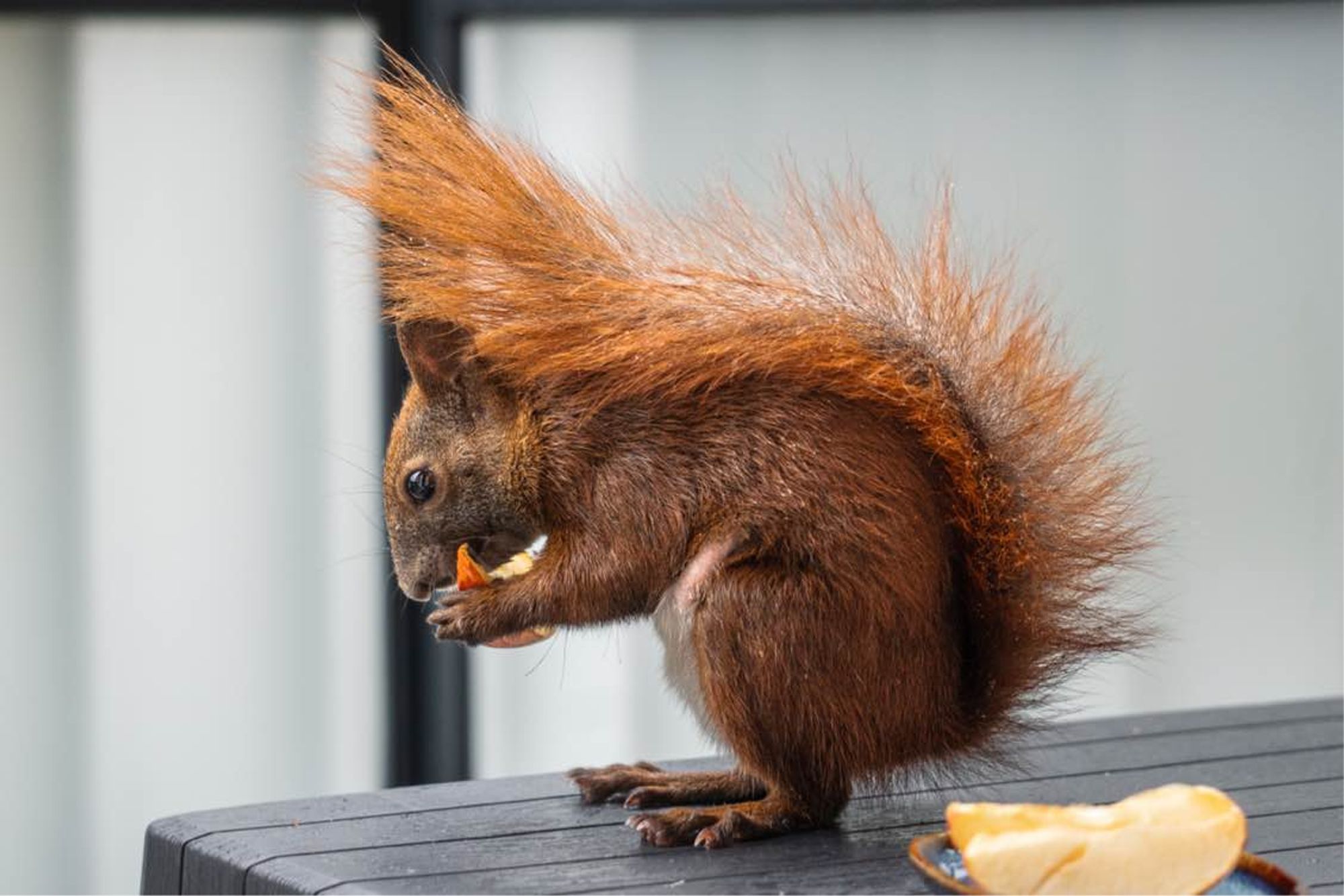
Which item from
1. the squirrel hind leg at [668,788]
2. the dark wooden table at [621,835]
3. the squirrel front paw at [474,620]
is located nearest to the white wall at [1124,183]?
the dark wooden table at [621,835]

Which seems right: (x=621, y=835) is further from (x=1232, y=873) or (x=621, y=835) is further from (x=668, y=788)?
(x=1232, y=873)

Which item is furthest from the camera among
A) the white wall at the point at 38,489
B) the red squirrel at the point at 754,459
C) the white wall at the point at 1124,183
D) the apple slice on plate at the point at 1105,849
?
the white wall at the point at 1124,183

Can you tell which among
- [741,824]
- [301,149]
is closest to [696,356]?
[741,824]

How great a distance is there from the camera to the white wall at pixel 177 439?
103 inches

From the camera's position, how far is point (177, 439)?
2.71 meters

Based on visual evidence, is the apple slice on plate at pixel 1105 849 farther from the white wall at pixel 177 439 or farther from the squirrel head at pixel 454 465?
the white wall at pixel 177 439

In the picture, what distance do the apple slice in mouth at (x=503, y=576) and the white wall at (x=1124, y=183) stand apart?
1.25 meters

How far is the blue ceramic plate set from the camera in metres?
1.20

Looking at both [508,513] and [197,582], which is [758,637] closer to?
[508,513]

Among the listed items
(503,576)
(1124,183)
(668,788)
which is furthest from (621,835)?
(1124,183)

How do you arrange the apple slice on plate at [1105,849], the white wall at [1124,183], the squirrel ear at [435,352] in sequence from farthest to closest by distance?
the white wall at [1124,183]
the squirrel ear at [435,352]
the apple slice on plate at [1105,849]

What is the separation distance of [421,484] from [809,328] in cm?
33

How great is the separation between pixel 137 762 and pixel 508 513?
141 centimetres

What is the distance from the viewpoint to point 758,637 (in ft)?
4.57
